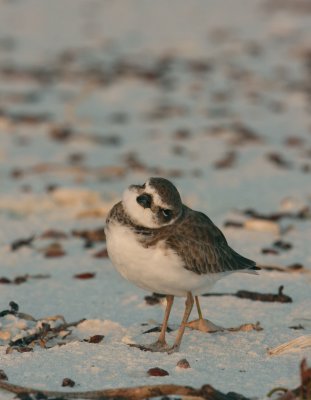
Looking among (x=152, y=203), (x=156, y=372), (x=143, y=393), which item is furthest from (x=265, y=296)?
(x=143, y=393)

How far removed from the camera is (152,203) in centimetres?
512

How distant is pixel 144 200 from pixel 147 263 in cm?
37

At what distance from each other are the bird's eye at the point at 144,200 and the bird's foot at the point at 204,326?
3.17 feet

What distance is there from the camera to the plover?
503 cm

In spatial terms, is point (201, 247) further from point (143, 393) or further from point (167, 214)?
point (143, 393)

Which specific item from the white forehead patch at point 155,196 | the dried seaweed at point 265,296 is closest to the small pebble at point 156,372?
the white forehead patch at point 155,196

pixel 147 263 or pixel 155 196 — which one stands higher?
pixel 155 196

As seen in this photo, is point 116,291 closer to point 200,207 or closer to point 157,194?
point 157,194

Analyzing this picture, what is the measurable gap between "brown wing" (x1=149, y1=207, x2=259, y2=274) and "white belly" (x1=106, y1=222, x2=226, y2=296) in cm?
6

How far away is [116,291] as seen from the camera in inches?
266

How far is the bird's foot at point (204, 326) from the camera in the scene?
18.4 feet

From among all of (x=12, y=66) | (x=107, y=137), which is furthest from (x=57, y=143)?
(x=12, y=66)

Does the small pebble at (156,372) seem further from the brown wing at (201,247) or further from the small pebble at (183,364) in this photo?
the brown wing at (201,247)

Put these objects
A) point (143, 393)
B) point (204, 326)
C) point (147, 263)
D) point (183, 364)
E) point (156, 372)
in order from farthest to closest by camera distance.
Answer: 1. point (204, 326)
2. point (147, 263)
3. point (183, 364)
4. point (156, 372)
5. point (143, 393)
